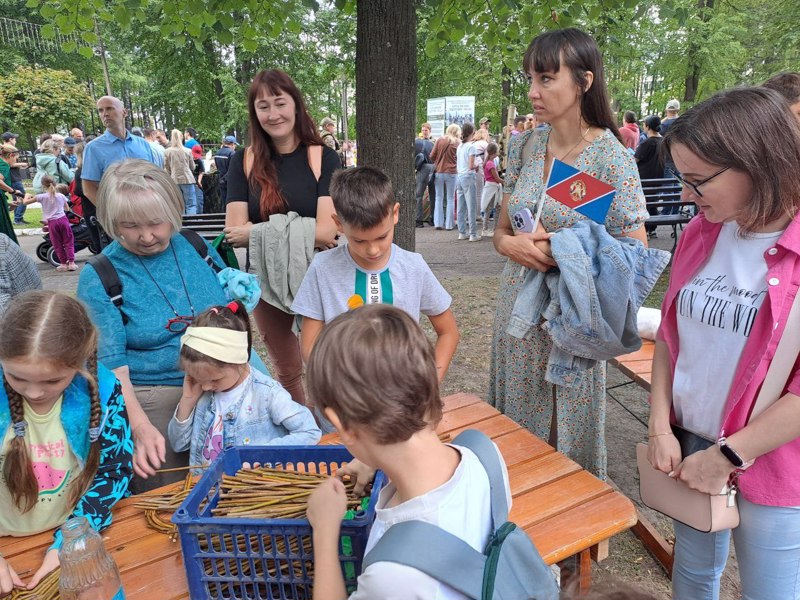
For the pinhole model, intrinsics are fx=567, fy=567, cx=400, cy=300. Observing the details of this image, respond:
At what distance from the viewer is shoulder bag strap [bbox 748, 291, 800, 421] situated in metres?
1.33

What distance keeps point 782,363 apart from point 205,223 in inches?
192

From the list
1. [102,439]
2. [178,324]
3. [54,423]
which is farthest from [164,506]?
[178,324]

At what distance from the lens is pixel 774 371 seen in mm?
1363

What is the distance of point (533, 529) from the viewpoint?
5.06 feet

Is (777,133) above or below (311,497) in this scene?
above

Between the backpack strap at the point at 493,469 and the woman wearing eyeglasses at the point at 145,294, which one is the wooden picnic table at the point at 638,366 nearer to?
the backpack strap at the point at 493,469

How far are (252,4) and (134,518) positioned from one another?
3.26m

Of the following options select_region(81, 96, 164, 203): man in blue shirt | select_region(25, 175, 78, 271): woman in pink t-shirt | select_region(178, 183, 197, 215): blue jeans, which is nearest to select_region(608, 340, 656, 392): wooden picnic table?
select_region(81, 96, 164, 203): man in blue shirt

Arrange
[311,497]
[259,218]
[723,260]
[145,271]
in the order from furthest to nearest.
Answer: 1. [259,218]
2. [145,271]
3. [723,260]
4. [311,497]

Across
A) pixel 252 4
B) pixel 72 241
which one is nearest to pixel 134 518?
pixel 252 4

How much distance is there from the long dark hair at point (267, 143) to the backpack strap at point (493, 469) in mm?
1838

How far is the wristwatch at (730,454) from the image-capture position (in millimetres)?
1403

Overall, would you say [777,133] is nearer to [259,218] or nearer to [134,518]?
[134,518]

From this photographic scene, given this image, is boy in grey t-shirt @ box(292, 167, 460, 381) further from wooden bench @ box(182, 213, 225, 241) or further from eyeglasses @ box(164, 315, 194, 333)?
wooden bench @ box(182, 213, 225, 241)
